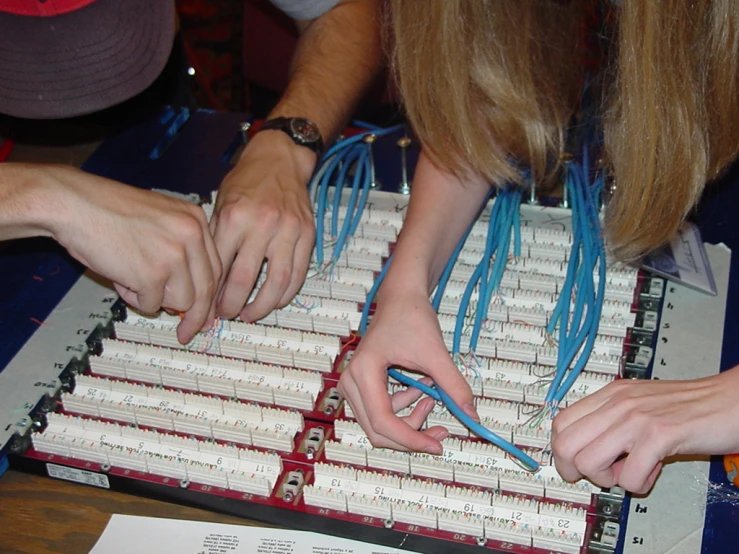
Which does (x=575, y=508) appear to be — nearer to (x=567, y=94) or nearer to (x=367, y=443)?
(x=367, y=443)

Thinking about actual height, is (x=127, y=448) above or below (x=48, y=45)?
below

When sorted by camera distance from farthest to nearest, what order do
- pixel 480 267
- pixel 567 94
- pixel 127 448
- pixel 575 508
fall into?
pixel 567 94, pixel 480 267, pixel 127 448, pixel 575 508

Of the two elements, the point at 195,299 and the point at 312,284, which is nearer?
the point at 195,299

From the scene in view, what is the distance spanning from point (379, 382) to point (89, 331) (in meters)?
0.44

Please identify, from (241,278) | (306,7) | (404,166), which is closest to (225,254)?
(241,278)

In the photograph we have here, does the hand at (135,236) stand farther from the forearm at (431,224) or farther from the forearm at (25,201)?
the forearm at (431,224)

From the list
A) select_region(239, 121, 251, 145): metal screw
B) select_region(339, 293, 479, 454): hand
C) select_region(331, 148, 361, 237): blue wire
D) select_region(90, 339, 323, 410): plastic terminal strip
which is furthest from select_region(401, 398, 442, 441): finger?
→ select_region(239, 121, 251, 145): metal screw

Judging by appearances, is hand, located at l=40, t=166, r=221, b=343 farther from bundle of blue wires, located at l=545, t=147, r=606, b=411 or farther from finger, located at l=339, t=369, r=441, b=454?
bundle of blue wires, located at l=545, t=147, r=606, b=411

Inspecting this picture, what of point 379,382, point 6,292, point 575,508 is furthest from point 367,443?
point 6,292

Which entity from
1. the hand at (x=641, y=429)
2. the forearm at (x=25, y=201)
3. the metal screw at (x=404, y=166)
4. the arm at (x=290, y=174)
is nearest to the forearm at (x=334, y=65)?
the arm at (x=290, y=174)

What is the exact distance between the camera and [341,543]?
0.98 m

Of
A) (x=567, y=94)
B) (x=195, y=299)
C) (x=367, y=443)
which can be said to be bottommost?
(x=367, y=443)

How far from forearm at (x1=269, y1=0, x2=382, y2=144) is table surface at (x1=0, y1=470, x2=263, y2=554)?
64 cm

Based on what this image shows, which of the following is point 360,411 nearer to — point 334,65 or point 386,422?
point 386,422
